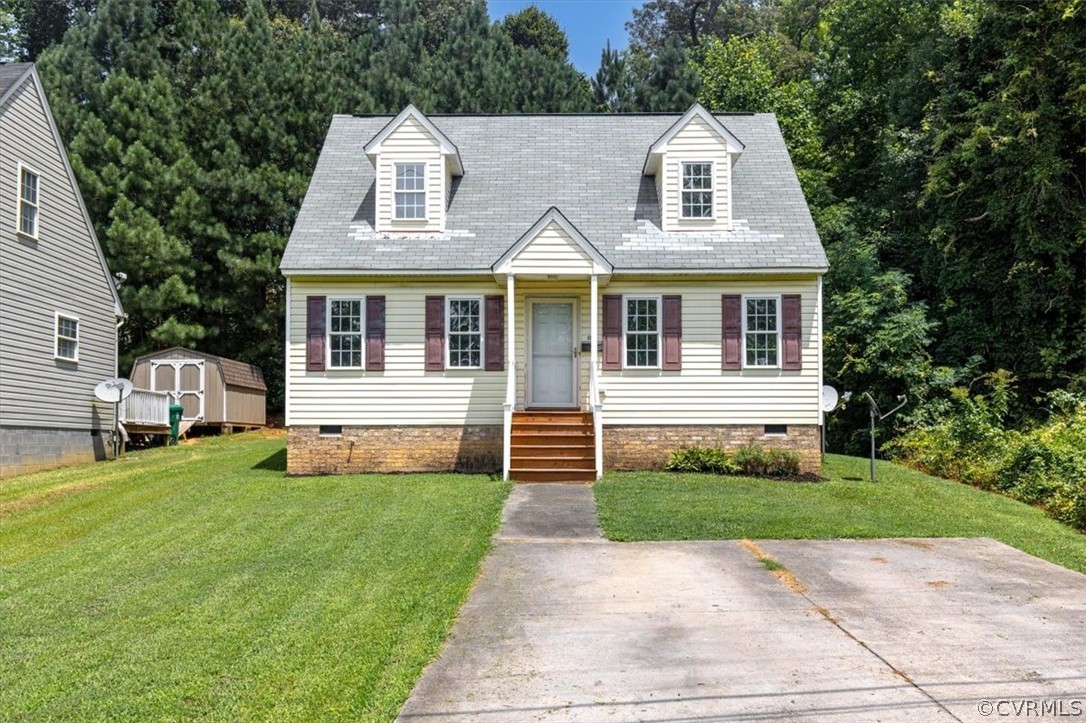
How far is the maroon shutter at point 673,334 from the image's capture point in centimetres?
1488

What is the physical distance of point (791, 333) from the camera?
14.8 m

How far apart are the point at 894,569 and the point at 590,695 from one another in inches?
169

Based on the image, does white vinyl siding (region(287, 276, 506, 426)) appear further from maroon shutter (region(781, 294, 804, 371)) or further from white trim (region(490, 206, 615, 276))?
maroon shutter (region(781, 294, 804, 371))

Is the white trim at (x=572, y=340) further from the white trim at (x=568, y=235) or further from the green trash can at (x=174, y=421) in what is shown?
the green trash can at (x=174, y=421)

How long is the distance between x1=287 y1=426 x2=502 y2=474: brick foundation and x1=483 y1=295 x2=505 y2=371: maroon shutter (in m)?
1.10

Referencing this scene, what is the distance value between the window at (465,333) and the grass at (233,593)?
2.18 m

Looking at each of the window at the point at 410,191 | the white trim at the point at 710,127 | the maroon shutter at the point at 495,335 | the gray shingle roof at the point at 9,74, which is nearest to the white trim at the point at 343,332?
the window at the point at 410,191

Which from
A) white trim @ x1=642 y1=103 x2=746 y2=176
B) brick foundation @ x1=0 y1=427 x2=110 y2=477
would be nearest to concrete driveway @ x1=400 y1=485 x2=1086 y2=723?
white trim @ x1=642 y1=103 x2=746 y2=176

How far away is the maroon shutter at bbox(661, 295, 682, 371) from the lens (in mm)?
14875

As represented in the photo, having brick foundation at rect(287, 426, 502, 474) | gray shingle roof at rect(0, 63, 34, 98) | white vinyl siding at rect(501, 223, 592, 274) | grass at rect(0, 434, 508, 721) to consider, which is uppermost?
gray shingle roof at rect(0, 63, 34, 98)

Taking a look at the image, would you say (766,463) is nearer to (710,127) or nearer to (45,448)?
(710,127)

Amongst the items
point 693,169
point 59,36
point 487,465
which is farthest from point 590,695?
point 59,36

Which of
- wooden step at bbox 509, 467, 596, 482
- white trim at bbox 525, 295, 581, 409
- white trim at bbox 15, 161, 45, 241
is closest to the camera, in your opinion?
wooden step at bbox 509, 467, 596, 482

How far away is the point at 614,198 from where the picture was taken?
1652cm
